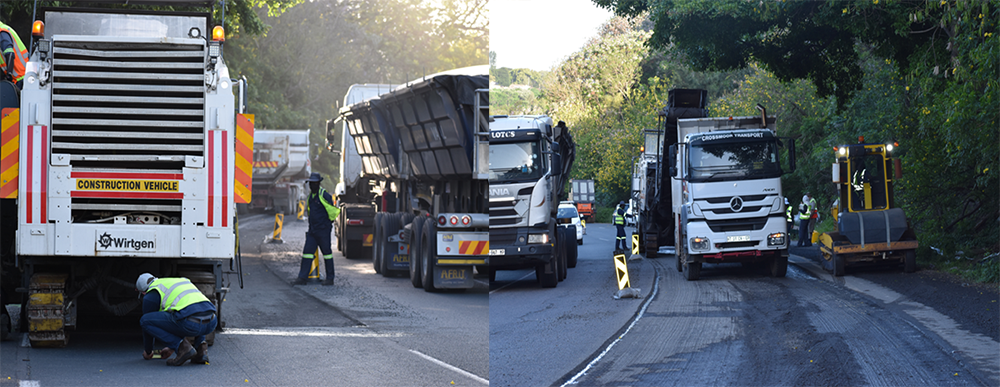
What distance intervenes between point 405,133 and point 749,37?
6979 millimetres

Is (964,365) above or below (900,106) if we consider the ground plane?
→ below

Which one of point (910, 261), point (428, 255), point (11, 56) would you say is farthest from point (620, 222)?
point (11, 56)

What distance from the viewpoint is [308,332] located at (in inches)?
384

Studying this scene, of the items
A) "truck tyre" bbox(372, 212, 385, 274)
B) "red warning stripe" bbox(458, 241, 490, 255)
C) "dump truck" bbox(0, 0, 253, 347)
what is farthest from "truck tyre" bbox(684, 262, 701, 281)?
"dump truck" bbox(0, 0, 253, 347)

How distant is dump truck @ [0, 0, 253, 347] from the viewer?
7.73 meters

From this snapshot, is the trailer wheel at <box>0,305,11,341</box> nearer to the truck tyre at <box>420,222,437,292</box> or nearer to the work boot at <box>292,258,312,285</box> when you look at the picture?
the work boot at <box>292,258,312,285</box>

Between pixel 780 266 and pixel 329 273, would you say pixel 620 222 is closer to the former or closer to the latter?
pixel 780 266

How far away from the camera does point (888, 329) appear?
963 centimetres

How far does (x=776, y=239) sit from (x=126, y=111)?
11634 mm

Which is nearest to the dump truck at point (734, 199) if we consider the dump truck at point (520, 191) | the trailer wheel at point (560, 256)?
the trailer wheel at point (560, 256)

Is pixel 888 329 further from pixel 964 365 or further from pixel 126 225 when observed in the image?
pixel 126 225

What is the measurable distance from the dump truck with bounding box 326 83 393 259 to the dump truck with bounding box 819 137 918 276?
30.1ft

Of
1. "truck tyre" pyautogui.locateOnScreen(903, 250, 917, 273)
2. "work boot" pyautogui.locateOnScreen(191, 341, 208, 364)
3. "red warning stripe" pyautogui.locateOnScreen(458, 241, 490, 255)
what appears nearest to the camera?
"work boot" pyautogui.locateOnScreen(191, 341, 208, 364)

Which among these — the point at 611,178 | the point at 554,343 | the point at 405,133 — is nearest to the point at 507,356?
the point at 554,343
